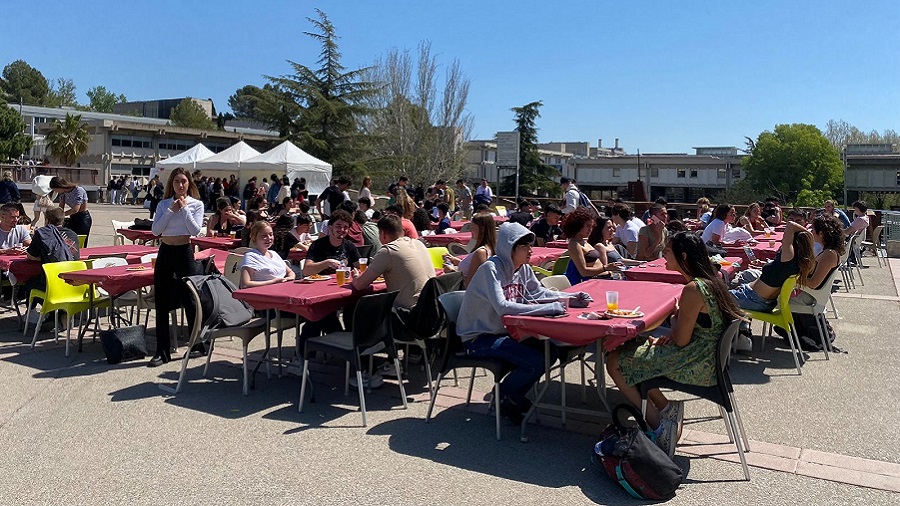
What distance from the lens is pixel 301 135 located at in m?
38.9

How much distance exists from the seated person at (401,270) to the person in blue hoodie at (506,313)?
834 mm

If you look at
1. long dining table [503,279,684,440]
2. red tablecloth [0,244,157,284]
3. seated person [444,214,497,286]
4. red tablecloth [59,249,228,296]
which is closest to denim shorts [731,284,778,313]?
long dining table [503,279,684,440]

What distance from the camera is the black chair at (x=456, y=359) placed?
5.07 meters

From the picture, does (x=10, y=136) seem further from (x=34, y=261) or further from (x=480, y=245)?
(x=480, y=245)

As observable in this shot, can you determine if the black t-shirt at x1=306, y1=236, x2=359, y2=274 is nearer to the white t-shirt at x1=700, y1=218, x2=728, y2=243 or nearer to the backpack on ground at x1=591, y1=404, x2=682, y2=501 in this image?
the backpack on ground at x1=591, y1=404, x2=682, y2=501

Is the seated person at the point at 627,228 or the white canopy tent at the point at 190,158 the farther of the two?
the white canopy tent at the point at 190,158

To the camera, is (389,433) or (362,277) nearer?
(389,433)

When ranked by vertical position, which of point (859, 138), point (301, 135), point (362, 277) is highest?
point (859, 138)

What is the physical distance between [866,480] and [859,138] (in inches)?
4365

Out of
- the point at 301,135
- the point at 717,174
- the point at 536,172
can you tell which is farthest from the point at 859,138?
the point at 301,135

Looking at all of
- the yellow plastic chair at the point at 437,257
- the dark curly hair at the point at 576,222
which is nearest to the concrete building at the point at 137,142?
the yellow plastic chair at the point at 437,257

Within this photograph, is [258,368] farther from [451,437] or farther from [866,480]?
[866,480]

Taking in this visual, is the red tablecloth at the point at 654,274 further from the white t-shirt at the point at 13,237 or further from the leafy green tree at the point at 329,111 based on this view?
the leafy green tree at the point at 329,111

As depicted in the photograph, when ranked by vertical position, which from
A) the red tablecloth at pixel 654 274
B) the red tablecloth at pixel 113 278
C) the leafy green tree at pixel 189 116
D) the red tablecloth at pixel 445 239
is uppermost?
the leafy green tree at pixel 189 116
